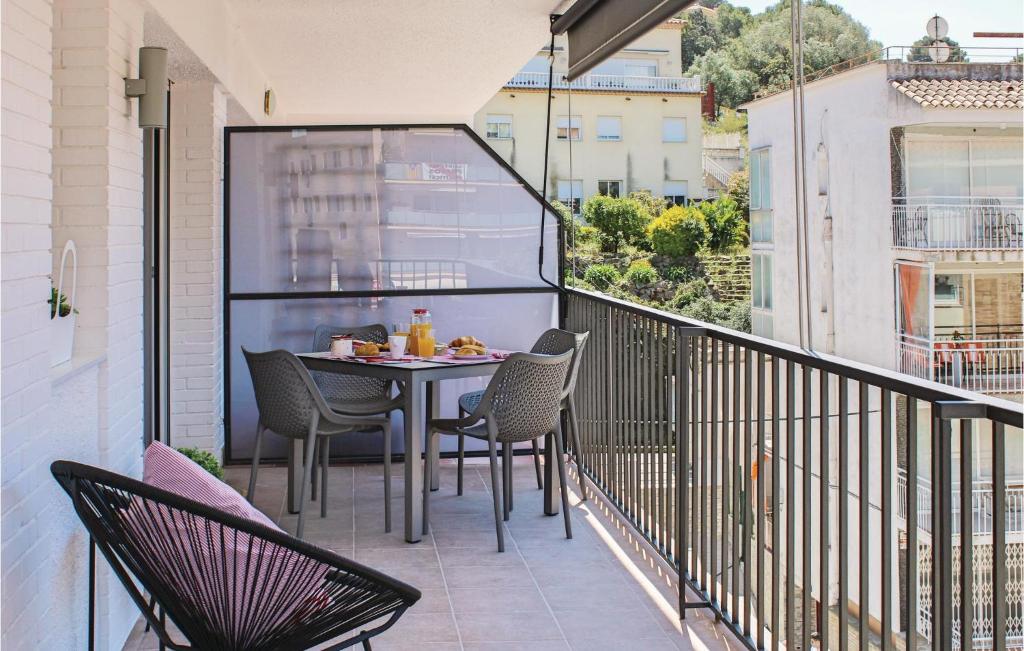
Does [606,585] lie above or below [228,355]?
below

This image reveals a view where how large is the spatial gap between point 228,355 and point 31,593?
11.3ft

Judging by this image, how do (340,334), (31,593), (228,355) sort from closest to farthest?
(31,593) < (340,334) < (228,355)

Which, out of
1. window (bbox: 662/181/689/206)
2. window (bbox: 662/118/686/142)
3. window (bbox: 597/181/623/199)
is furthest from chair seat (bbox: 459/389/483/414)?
window (bbox: 662/118/686/142)

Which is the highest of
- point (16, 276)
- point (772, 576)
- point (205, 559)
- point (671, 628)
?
point (16, 276)

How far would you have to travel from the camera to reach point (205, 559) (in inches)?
76.2

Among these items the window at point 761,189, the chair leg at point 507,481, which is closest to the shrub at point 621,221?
the window at point 761,189

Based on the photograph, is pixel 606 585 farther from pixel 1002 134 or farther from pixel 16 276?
pixel 1002 134

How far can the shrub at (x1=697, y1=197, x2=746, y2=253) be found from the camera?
3009 centimetres

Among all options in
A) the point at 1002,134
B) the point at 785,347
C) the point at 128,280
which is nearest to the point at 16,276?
the point at 128,280

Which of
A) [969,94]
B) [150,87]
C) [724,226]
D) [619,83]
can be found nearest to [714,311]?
[724,226]

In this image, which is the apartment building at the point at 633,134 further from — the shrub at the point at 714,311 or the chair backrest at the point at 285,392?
the chair backrest at the point at 285,392

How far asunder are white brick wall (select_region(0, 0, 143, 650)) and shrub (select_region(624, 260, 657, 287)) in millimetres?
27859

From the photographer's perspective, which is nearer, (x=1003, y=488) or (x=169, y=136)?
(x=1003, y=488)

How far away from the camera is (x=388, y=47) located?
6297 mm
